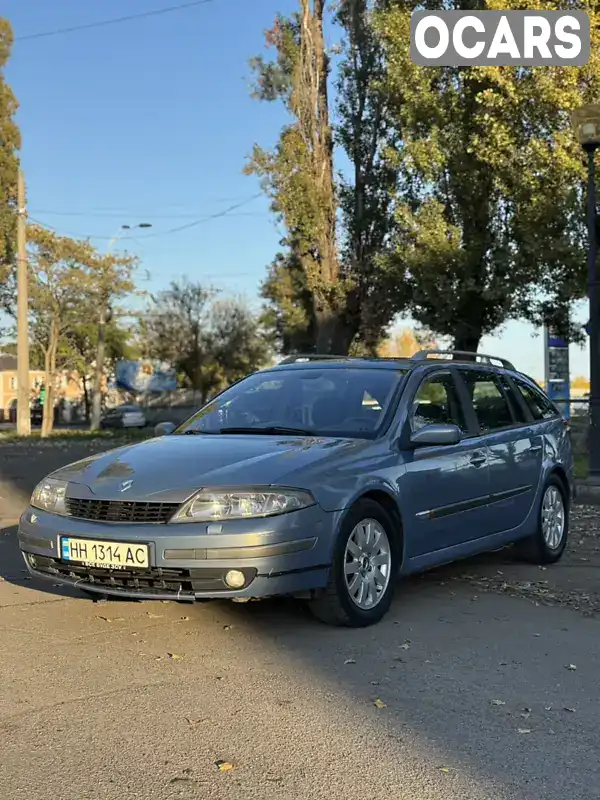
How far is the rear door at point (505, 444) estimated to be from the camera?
6480 mm

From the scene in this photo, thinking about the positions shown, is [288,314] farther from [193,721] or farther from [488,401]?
[193,721]

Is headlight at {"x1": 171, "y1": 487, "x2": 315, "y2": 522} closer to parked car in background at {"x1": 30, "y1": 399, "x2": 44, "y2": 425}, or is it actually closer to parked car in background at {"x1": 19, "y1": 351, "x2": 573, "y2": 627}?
Answer: parked car in background at {"x1": 19, "y1": 351, "x2": 573, "y2": 627}

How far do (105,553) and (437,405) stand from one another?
2.59 m

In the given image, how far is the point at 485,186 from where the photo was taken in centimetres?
1938

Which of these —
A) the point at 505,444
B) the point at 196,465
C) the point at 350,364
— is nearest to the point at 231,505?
the point at 196,465

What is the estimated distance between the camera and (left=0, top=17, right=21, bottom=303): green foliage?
109 feet

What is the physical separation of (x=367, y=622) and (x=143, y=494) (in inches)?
58.8

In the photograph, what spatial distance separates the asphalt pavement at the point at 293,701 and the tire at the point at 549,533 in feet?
4.02

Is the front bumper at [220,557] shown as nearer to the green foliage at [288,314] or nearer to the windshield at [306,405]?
the windshield at [306,405]

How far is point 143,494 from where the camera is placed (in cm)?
480

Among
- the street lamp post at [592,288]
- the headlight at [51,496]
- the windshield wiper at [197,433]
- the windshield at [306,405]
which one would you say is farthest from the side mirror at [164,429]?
the street lamp post at [592,288]

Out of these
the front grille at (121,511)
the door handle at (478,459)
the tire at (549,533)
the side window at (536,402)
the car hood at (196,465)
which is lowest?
the tire at (549,533)

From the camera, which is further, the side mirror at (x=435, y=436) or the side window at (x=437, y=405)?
the side window at (x=437, y=405)

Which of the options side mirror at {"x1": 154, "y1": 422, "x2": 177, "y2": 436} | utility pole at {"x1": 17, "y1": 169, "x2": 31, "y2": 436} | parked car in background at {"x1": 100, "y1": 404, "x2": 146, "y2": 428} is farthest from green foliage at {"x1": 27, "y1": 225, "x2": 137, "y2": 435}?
side mirror at {"x1": 154, "y1": 422, "x2": 177, "y2": 436}
